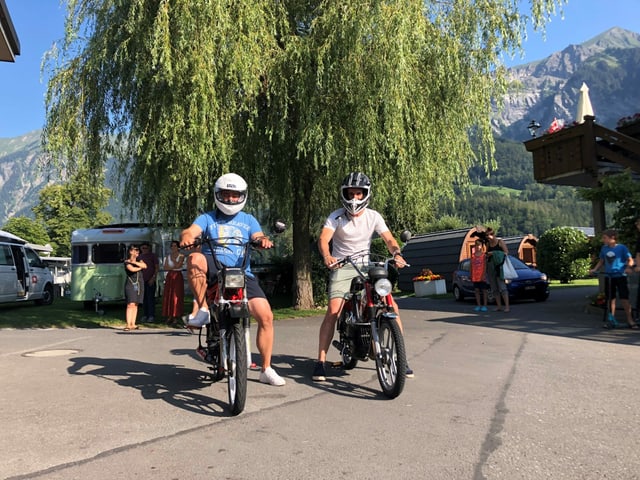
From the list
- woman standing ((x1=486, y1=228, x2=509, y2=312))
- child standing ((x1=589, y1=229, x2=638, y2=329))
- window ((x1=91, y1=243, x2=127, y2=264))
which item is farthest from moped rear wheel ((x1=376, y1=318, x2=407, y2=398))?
window ((x1=91, y1=243, x2=127, y2=264))

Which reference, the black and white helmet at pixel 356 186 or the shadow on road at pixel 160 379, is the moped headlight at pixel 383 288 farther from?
the shadow on road at pixel 160 379

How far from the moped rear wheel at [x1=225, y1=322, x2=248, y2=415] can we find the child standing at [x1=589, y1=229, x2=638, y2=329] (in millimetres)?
7303

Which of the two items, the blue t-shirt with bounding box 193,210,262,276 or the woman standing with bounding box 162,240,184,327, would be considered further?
the woman standing with bounding box 162,240,184,327

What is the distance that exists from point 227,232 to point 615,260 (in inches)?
283

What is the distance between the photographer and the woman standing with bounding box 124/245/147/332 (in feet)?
37.6

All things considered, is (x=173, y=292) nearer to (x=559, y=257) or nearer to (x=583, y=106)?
(x=583, y=106)

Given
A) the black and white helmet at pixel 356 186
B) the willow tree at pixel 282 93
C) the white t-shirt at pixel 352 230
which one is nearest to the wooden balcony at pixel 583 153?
the willow tree at pixel 282 93

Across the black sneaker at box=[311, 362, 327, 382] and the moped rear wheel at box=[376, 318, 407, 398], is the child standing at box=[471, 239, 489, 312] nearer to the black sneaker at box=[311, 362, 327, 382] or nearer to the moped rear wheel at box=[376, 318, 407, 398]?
the black sneaker at box=[311, 362, 327, 382]

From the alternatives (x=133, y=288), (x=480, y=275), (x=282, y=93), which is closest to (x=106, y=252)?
(x=133, y=288)

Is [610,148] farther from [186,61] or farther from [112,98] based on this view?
[112,98]

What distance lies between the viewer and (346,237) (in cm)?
575

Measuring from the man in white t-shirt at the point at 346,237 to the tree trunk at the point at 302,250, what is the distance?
24.8 ft

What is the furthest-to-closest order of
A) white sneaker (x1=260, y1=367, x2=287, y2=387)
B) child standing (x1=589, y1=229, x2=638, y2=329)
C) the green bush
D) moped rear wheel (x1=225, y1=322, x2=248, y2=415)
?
the green bush
child standing (x1=589, y1=229, x2=638, y2=329)
white sneaker (x1=260, y1=367, x2=287, y2=387)
moped rear wheel (x1=225, y1=322, x2=248, y2=415)

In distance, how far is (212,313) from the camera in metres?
5.09
